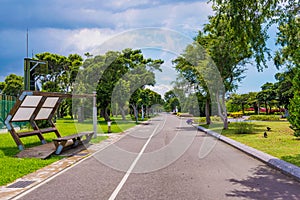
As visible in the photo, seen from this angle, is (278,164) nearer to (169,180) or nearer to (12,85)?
(169,180)

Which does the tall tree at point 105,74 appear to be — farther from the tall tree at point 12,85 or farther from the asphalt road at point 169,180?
the tall tree at point 12,85

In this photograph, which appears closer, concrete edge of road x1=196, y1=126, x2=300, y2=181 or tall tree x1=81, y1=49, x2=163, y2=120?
concrete edge of road x1=196, y1=126, x2=300, y2=181

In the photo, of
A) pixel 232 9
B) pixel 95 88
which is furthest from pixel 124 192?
pixel 95 88

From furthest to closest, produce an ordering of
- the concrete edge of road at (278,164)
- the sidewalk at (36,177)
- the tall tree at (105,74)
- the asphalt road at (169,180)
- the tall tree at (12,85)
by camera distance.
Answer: the tall tree at (12,85) < the tall tree at (105,74) < the concrete edge of road at (278,164) < the sidewalk at (36,177) < the asphalt road at (169,180)

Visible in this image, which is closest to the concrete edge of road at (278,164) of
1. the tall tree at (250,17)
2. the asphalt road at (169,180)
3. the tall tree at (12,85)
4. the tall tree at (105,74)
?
the asphalt road at (169,180)

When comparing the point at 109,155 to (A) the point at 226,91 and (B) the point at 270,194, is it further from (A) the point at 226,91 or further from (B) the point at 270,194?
(A) the point at 226,91

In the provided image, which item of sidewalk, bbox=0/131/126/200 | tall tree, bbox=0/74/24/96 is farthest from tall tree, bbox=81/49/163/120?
tall tree, bbox=0/74/24/96

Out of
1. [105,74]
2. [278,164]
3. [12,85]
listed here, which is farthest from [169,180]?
[12,85]

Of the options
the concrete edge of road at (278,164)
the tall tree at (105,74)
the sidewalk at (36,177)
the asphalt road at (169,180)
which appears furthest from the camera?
the tall tree at (105,74)

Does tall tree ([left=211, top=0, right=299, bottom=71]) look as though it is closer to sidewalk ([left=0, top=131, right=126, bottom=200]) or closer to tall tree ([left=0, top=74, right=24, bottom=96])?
sidewalk ([left=0, top=131, right=126, bottom=200])

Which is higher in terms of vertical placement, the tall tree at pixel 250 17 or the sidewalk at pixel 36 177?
the tall tree at pixel 250 17

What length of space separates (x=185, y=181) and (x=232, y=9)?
542 centimetres

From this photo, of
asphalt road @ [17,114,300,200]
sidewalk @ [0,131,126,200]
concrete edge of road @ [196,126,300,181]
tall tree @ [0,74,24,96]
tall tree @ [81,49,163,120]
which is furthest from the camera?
tall tree @ [0,74,24,96]

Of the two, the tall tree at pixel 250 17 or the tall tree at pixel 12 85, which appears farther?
the tall tree at pixel 12 85
